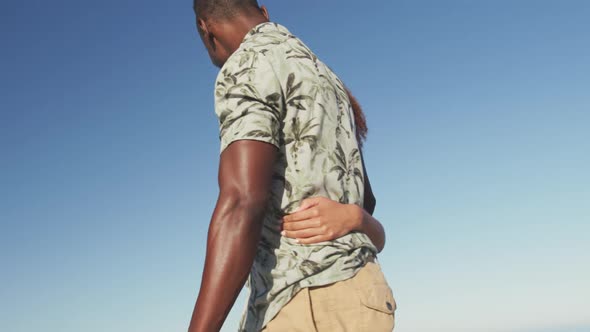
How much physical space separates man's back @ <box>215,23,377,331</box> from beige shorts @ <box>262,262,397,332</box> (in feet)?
0.13

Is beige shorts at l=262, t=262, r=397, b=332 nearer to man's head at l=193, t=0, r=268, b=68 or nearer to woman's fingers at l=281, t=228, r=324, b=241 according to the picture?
woman's fingers at l=281, t=228, r=324, b=241

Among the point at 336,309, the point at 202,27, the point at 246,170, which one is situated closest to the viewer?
the point at 246,170

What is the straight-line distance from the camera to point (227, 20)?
3670 millimetres

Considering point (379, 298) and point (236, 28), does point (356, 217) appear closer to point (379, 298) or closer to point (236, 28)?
point (379, 298)

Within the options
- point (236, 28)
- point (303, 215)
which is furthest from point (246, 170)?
point (236, 28)

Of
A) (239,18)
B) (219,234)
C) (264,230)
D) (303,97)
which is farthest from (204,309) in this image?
(239,18)

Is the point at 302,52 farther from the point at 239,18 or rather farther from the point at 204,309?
the point at 204,309

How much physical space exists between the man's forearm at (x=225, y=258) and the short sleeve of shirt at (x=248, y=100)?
0.31 m

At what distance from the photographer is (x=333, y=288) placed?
3111 millimetres

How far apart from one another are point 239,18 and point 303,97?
0.69 meters

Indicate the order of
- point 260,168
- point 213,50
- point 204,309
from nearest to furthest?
point 204,309 < point 260,168 < point 213,50

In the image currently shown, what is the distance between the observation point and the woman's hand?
Result: 3119mm

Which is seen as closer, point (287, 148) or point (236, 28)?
point (287, 148)

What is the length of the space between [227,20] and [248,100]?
0.74m
